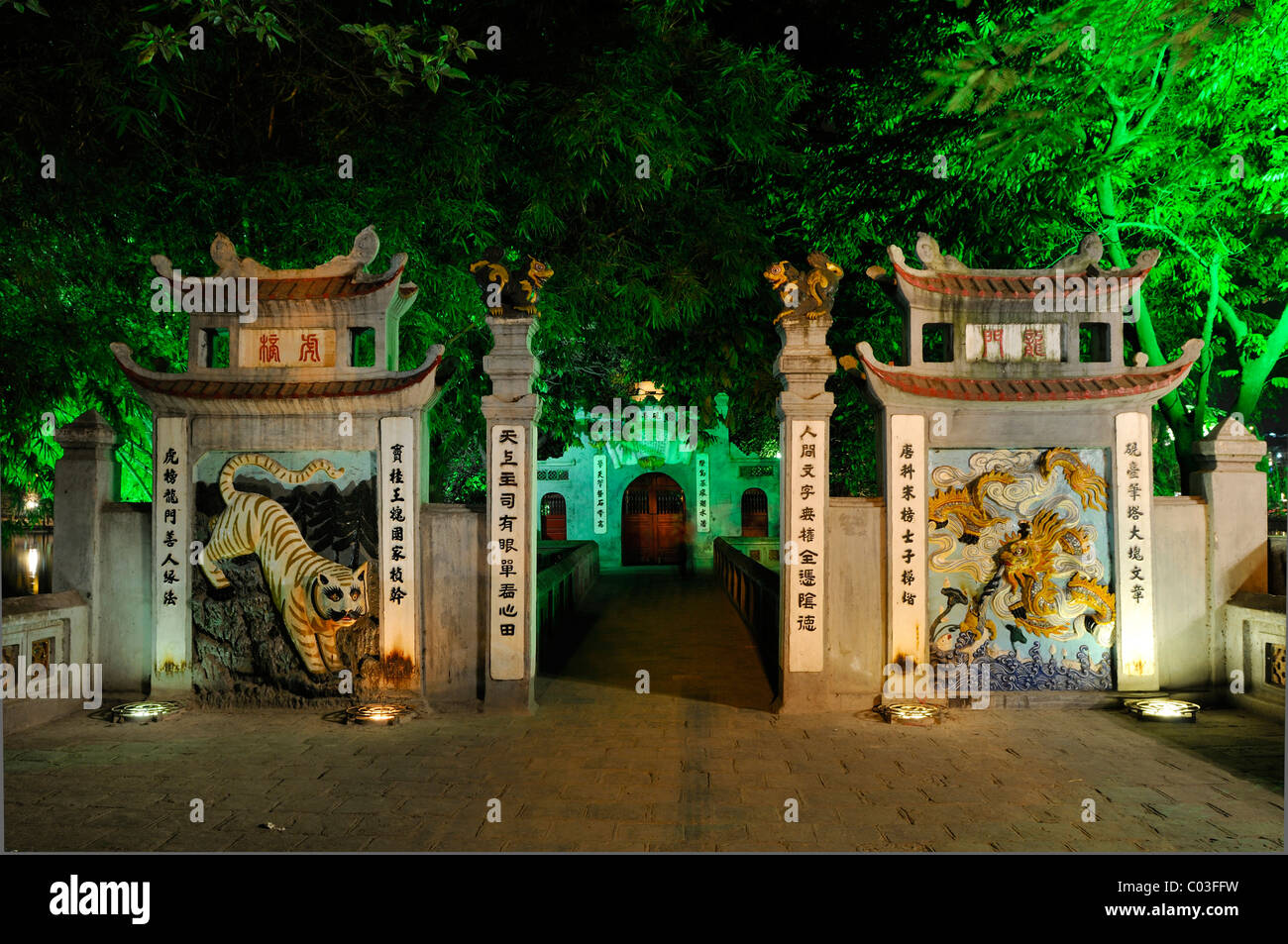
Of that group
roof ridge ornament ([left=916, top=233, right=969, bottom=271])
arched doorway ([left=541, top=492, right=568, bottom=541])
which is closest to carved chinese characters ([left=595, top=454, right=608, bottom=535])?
arched doorway ([left=541, top=492, right=568, bottom=541])

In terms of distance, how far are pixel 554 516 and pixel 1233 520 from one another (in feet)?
75.6

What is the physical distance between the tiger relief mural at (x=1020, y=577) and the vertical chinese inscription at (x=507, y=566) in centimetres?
372

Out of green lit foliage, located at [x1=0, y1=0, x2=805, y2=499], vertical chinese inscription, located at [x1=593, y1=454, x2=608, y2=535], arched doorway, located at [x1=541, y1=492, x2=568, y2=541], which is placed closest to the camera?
green lit foliage, located at [x1=0, y1=0, x2=805, y2=499]

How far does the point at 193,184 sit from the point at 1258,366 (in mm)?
12292

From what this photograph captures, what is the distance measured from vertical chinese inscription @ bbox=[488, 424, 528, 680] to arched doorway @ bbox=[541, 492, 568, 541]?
69.9 feet

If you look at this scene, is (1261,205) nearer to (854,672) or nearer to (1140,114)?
(1140,114)

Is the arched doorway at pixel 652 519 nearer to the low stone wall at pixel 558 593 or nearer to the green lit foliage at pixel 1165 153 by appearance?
the low stone wall at pixel 558 593

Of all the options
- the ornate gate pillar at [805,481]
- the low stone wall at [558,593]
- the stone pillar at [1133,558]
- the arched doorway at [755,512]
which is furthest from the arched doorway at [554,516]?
the stone pillar at [1133,558]

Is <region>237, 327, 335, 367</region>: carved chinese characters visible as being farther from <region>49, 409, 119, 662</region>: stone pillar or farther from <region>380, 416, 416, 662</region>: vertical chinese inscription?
<region>49, 409, 119, 662</region>: stone pillar

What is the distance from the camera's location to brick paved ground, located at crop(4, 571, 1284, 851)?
15.8 ft

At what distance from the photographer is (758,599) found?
1219 cm

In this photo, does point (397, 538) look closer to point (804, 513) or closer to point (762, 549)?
point (804, 513)

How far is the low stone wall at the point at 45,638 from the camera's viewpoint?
22.9 ft

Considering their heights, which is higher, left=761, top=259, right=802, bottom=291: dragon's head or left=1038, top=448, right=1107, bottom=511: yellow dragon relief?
left=761, top=259, right=802, bottom=291: dragon's head
